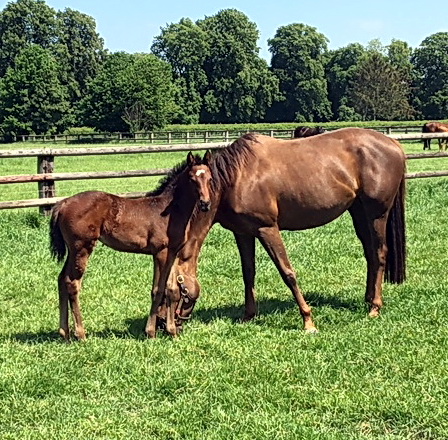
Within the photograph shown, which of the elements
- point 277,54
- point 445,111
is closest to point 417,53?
point 445,111

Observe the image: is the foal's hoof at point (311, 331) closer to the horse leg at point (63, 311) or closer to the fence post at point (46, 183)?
the horse leg at point (63, 311)

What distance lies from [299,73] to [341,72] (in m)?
6.93

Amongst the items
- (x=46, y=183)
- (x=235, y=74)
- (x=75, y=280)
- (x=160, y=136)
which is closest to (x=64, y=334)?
(x=75, y=280)

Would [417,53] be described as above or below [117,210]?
above

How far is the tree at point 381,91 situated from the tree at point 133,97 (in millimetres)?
25783

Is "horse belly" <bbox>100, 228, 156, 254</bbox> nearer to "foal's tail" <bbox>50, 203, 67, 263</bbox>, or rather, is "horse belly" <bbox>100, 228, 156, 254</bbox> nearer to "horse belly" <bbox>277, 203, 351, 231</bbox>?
"foal's tail" <bbox>50, 203, 67, 263</bbox>

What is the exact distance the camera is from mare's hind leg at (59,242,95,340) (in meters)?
5.04

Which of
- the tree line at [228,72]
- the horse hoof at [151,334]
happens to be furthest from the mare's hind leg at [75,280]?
the tree line at [228,72]

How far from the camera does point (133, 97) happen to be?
2279 inches

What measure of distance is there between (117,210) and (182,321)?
1129mm

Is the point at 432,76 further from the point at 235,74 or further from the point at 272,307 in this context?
the point at 272,307

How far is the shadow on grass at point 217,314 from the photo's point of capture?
17.4ft

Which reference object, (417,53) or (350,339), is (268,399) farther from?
(417,53)

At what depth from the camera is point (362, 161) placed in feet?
19.7
